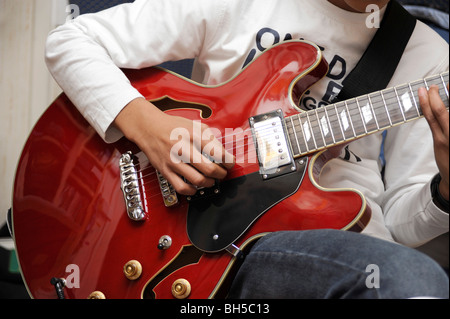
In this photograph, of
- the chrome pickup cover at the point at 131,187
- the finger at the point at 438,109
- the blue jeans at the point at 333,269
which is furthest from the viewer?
the chrome pickup cover at the point at 131,187

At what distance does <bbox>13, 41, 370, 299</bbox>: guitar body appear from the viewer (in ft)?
2.31

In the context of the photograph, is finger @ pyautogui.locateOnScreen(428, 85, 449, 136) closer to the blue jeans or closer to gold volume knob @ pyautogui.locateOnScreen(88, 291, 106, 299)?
the blue jeans

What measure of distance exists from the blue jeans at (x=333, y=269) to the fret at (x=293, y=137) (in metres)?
0.14

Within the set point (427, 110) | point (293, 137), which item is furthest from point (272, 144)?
point (427, 110)

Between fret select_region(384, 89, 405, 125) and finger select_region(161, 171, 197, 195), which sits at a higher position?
fret select_region(384, 89, 405, 125)

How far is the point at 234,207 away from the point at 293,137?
150 millimetres

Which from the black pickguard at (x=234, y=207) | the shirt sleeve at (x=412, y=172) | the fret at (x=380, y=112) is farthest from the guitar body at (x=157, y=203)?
the shirt sleeve at (x=412, y=172)

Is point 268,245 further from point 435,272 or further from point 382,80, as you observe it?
point 382,80

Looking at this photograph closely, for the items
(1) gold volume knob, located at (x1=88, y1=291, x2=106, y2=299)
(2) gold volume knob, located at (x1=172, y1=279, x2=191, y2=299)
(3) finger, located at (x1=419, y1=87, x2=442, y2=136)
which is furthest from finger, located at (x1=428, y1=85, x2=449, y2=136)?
(1) gold volume knob, located at (x1=88, y1=291, x2=106, y2=299)

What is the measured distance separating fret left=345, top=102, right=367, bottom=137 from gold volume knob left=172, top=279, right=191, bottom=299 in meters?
0.36

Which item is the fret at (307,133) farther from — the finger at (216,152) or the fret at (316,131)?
the finger at (216,152)

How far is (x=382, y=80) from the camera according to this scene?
839 millimetres

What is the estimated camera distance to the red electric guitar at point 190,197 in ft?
2.30

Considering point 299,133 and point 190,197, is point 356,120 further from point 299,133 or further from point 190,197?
point 190,197
